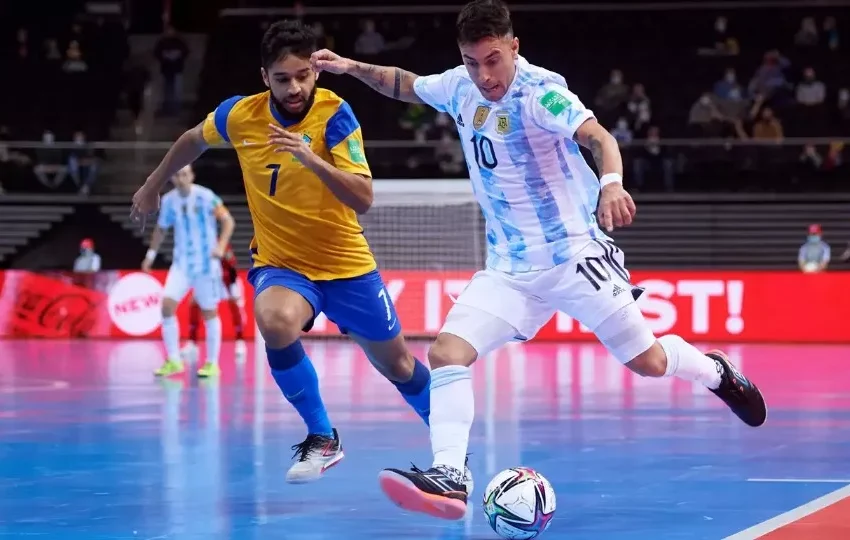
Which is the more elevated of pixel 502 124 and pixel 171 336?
pixel 502 124

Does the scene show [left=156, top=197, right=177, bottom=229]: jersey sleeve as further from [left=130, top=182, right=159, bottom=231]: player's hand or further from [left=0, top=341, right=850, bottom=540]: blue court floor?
[left=130, top=182, right=159, bottom=231]: player's hand

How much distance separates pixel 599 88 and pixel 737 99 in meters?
2.71

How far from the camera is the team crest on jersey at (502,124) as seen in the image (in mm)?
6535

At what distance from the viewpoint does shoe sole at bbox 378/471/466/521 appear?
5.99 metres

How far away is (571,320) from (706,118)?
6.33 m

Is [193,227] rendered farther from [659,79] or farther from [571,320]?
[659,79]

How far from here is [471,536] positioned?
20.7 ft

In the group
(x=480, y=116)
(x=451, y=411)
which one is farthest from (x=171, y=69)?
(x=451, y=411)

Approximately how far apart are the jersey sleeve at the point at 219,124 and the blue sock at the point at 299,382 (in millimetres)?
1190

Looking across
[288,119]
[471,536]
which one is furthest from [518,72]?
[471,536]

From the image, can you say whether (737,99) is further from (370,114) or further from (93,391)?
(93,391)

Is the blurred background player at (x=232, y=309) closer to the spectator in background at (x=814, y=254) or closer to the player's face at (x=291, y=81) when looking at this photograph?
the spectator in background at (x=814, y=254)

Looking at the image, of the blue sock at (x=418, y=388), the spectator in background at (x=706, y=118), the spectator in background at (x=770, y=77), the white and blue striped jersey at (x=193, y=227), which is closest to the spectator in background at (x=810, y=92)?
the spectator in background at (x=770, y=77)

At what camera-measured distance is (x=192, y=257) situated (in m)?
15.6
